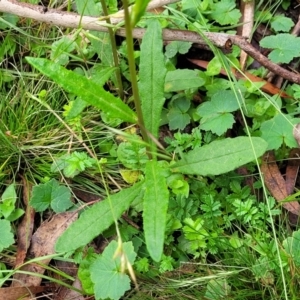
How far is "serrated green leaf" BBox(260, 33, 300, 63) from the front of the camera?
1.84m

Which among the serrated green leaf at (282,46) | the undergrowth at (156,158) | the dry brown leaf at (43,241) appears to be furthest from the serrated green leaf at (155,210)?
the serrated green leaf at (282,46)

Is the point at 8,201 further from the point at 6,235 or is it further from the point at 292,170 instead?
the point at 292,170

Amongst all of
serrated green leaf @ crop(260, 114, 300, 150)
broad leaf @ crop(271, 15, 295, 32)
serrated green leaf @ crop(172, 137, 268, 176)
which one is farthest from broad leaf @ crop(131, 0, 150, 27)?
broad leaf @ crop(271, 15, 295, 32)

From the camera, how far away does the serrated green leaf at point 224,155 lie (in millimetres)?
1480

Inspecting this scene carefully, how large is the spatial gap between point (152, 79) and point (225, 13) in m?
0.60

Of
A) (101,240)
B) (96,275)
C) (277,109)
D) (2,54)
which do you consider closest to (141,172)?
(101,240)

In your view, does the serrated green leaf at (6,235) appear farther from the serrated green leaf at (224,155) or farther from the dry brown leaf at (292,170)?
the dry brown leaf at (292,170)

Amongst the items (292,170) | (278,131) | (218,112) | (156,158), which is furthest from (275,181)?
(156,158)

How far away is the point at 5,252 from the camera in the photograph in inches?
68.9

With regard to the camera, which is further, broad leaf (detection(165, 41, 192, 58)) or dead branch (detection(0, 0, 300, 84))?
broad leaf (detection(165, 41, 192, 58))

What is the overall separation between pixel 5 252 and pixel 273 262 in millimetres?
876

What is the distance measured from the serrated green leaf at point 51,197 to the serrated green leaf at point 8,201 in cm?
7

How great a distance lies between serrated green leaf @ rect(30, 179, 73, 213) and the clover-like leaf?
1.69ft

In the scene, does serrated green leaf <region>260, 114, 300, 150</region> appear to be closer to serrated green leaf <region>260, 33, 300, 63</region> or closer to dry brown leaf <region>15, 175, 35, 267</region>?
serrated green leaf <region>260, 33, 300, 63</region>
